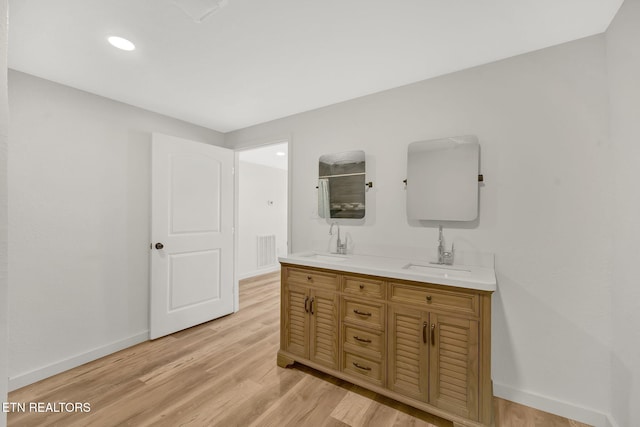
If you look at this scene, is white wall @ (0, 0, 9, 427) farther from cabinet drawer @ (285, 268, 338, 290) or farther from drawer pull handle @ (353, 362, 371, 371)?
drawer pull handle @ (353, 362, 371, 371)

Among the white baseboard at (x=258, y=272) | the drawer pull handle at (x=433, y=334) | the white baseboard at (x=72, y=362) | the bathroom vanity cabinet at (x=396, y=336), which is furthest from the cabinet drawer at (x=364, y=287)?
the white baseboard at (x=258, y=272)

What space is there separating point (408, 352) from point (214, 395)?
1.35 metres

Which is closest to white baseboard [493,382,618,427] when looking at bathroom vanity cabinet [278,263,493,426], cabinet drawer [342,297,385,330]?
bathroom vanity cabinet [278,263,493,426]

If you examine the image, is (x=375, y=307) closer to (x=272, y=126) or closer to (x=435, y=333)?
(x=435, y=333)

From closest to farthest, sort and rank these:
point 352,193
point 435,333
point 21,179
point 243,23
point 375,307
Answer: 1. point 243,23
2. point 435,333
3. point 375,307
4. point 21,179
5. point 352,193

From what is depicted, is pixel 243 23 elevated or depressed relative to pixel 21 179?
elevated

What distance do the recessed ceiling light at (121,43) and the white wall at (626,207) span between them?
8.89 feet

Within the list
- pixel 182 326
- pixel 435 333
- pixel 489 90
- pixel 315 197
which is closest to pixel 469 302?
pixel 435 333

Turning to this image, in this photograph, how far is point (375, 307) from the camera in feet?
6.03

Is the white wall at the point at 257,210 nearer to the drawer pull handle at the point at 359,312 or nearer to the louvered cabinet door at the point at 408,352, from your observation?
the drawer pull handle at the point at 359,312

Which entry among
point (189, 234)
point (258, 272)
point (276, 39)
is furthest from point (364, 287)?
point (258, 272)

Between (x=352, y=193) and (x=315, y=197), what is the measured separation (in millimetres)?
430

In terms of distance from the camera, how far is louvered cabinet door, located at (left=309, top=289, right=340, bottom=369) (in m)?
2.00

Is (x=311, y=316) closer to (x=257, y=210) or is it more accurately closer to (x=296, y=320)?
(x=296, y=320)
